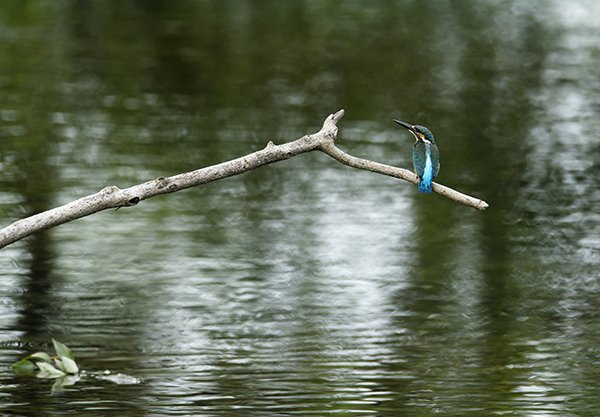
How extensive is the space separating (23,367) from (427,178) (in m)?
2.63

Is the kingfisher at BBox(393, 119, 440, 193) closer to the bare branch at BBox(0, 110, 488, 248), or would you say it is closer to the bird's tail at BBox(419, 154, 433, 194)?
the bird's tail at BBox(419, 154, 433, 194)

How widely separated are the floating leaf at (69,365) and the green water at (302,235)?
19cm

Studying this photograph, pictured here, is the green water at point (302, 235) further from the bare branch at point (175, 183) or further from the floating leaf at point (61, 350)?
the bare branch at point (175, 183)

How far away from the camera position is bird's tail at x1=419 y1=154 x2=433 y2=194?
288 inches

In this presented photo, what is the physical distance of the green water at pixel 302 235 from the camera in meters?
8.30

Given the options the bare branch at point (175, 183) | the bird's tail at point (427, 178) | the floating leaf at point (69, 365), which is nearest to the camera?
the bare branch at point (175, 183)

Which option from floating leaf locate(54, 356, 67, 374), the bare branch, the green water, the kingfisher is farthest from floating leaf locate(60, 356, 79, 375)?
the kingfisher

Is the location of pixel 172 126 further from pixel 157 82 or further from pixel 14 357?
pixel 14 357

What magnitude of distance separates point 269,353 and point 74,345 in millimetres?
1179

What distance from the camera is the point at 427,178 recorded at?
7355 millimetres

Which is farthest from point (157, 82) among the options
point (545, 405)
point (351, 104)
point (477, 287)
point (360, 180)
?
point (545, 405)

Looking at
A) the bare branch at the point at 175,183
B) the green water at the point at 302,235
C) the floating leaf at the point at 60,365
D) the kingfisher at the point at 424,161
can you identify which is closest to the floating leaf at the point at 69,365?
the floating leaf at the point at 60,365

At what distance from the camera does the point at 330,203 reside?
13164mm

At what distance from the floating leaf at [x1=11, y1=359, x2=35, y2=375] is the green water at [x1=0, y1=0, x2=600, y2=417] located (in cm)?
8
